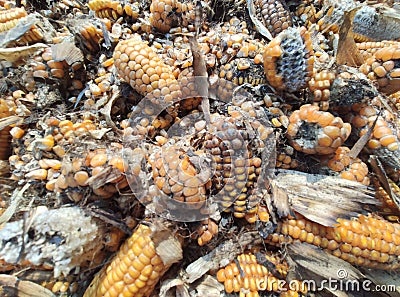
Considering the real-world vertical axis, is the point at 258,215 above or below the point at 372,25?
below

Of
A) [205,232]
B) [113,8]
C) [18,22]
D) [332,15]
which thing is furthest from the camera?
[332,15]

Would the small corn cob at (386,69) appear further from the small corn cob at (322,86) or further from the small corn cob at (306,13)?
the small corn cob at (306,13)

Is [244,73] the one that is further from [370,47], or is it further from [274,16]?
[370,47]

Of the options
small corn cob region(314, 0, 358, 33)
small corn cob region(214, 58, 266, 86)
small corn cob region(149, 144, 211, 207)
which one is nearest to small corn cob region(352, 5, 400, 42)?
small corn cob region(314, 0, 358, 33)

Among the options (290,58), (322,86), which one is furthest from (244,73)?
(322,86)

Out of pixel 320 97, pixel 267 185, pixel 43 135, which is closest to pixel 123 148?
pixel 43 135

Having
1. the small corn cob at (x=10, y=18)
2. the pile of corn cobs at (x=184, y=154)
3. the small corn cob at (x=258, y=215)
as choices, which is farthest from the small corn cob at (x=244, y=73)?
the small corn cob at (x=10, y=18)

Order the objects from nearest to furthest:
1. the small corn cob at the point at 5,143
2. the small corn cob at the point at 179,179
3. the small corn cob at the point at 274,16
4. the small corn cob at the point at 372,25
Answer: the small corn cob at the point at 179,179 < the small corn cob at the point at 5,143 < the small corn cob at the point at 274,16 < the small corn cob at the point at 372,25
